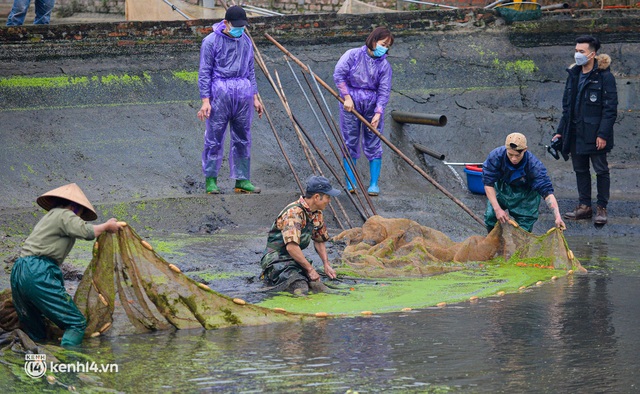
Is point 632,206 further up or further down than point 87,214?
further down

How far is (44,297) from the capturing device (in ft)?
21.9

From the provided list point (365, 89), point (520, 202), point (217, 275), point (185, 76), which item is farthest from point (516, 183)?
point (185, 76)

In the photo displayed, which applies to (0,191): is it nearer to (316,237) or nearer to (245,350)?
(316,237)

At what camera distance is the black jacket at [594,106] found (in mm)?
12047

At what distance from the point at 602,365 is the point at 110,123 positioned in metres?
8.64

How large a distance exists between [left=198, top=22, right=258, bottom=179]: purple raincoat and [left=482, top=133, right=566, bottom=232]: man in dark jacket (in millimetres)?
3304

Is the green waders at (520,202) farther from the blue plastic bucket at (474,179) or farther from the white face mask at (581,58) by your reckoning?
the blue plastic bucket at (474,179)

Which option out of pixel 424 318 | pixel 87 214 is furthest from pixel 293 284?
pixel 87 214

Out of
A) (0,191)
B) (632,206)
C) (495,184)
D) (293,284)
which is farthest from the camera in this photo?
(632,206)

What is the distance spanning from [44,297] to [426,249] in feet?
14.9

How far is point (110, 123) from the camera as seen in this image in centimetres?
1338

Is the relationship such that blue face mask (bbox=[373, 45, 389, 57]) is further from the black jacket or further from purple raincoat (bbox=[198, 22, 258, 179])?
the black jacket

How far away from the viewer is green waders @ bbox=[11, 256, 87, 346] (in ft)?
21.8

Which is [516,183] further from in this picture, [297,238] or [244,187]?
[244,187]
